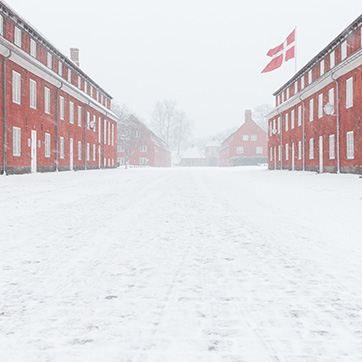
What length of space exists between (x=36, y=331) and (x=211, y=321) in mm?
1022

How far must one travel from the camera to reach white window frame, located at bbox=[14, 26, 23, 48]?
74.5 ft

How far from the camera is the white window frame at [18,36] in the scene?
74.5 feet

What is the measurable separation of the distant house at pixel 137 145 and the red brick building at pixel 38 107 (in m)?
18.1

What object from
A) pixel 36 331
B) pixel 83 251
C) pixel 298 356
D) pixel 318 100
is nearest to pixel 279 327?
pixel 298 356

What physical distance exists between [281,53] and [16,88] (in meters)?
19.2

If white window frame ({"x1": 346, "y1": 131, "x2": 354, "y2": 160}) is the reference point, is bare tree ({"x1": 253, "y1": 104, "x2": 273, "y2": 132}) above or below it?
above

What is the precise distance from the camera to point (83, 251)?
4078 mm

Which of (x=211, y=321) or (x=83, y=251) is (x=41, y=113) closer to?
(x=83, y=251)

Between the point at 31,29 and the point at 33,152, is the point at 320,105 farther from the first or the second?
the point at 31,29

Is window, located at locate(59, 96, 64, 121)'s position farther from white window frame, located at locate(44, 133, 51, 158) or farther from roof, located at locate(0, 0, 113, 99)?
roof, located at locate(0, 0, 113, 99)

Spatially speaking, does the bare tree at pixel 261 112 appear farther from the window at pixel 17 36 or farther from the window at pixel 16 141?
the window at pixel 16 141

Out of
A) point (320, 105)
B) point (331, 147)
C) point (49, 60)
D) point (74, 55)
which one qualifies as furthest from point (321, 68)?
point (74, 55)

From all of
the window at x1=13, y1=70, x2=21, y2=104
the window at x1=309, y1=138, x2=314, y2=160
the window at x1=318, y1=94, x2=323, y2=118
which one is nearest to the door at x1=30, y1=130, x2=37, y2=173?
the window at x1=13, y1=70, x2=21, y2=104

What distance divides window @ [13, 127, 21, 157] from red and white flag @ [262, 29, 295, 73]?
18236 mm
